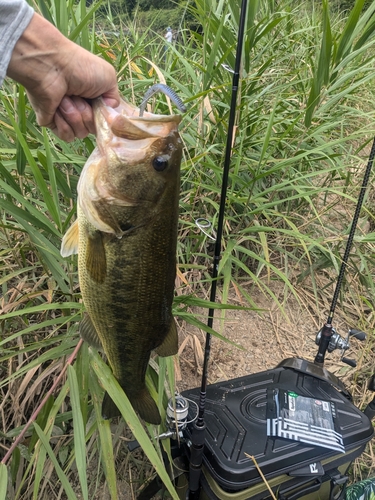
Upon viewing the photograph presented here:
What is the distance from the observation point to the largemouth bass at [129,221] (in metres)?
1.27

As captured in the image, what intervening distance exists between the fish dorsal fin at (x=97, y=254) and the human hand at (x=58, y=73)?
1.28 feet

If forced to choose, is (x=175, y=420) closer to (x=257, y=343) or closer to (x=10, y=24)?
(x=257, y=343)

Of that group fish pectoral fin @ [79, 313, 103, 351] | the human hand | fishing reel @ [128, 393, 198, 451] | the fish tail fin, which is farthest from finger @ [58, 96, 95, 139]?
fishing reel @ [128, 393, 198, 451]

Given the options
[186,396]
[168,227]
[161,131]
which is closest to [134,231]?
[168,227]

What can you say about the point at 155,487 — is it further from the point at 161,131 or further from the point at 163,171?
the point at 161,131

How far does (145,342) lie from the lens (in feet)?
4.68

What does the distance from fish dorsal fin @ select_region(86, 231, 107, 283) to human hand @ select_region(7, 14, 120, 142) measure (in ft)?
1.28

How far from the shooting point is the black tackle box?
1622 mm

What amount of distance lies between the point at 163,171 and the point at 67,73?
403mm

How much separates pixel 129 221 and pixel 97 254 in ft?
0.49

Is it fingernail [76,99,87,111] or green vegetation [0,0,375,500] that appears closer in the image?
fingernail [76,99,87,111]

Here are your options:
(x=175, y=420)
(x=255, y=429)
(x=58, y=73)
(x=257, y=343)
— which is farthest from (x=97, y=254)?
(x=257, y=343)

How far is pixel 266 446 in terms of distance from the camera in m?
1.71

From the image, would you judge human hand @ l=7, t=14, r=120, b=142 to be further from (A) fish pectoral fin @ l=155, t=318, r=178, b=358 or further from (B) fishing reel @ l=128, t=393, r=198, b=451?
(B) fishing reel @ l=128, t=393, r=198, b=451
